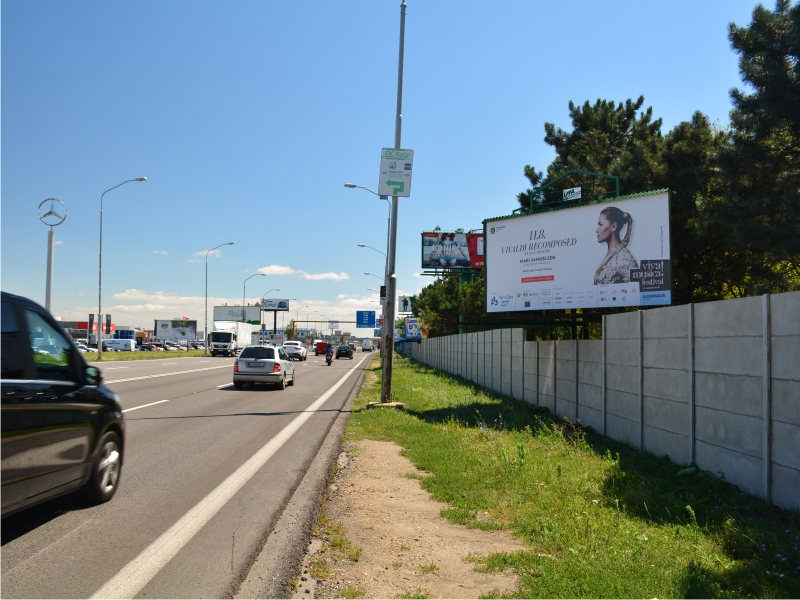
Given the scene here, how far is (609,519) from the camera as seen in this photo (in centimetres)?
615

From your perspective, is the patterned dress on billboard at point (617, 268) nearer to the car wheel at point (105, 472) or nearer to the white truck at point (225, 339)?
the car wheel at point (105, 472)

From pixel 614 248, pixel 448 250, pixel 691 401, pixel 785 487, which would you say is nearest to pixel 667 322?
pixel 691 401

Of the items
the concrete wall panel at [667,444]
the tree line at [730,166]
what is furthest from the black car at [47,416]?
the tree line at [730,166]

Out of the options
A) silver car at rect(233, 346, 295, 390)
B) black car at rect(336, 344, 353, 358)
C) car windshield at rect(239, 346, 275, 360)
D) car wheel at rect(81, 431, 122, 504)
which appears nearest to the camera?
car wheel at rect(81, 431, 122, 504)

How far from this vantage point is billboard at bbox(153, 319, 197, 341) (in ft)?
433

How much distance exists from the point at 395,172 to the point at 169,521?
12.1 metres

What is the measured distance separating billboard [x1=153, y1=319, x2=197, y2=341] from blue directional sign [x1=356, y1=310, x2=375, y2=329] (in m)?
37.2

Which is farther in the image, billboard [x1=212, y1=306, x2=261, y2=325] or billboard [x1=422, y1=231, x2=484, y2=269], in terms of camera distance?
billboard [x1=212, y1=306, x2=261, y2=325]

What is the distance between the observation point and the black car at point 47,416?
4777 mm

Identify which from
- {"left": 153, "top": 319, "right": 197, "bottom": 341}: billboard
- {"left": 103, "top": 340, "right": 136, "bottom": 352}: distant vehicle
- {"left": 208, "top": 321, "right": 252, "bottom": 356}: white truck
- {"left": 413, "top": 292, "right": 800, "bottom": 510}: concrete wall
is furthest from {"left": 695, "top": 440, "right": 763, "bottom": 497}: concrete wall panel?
{"left": 153, "top": 319, "right": 197, "bottom": 341}: billboard

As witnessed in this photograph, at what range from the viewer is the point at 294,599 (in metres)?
4.33

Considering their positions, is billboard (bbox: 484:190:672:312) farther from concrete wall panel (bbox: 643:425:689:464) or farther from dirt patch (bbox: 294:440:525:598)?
dirt patch (bbox: 294:440:525:598)

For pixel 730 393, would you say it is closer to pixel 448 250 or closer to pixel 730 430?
pixel 730 430

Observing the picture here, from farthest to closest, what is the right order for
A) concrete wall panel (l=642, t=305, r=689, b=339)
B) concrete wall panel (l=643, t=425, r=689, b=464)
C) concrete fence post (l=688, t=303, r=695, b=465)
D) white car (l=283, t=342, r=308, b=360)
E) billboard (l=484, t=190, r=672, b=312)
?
1. white car (l=283, t=342, r=308, b=360)
2. billboard (l=484, t=190, r=672, b=312)
3. concrete wall panel (l=642, t=305, r=689, b=339)
4. concrete wall panel (l=643, t=425, r=689, b=464)
5. concrete fence post (l=688, t=303, r=695, b=465)
